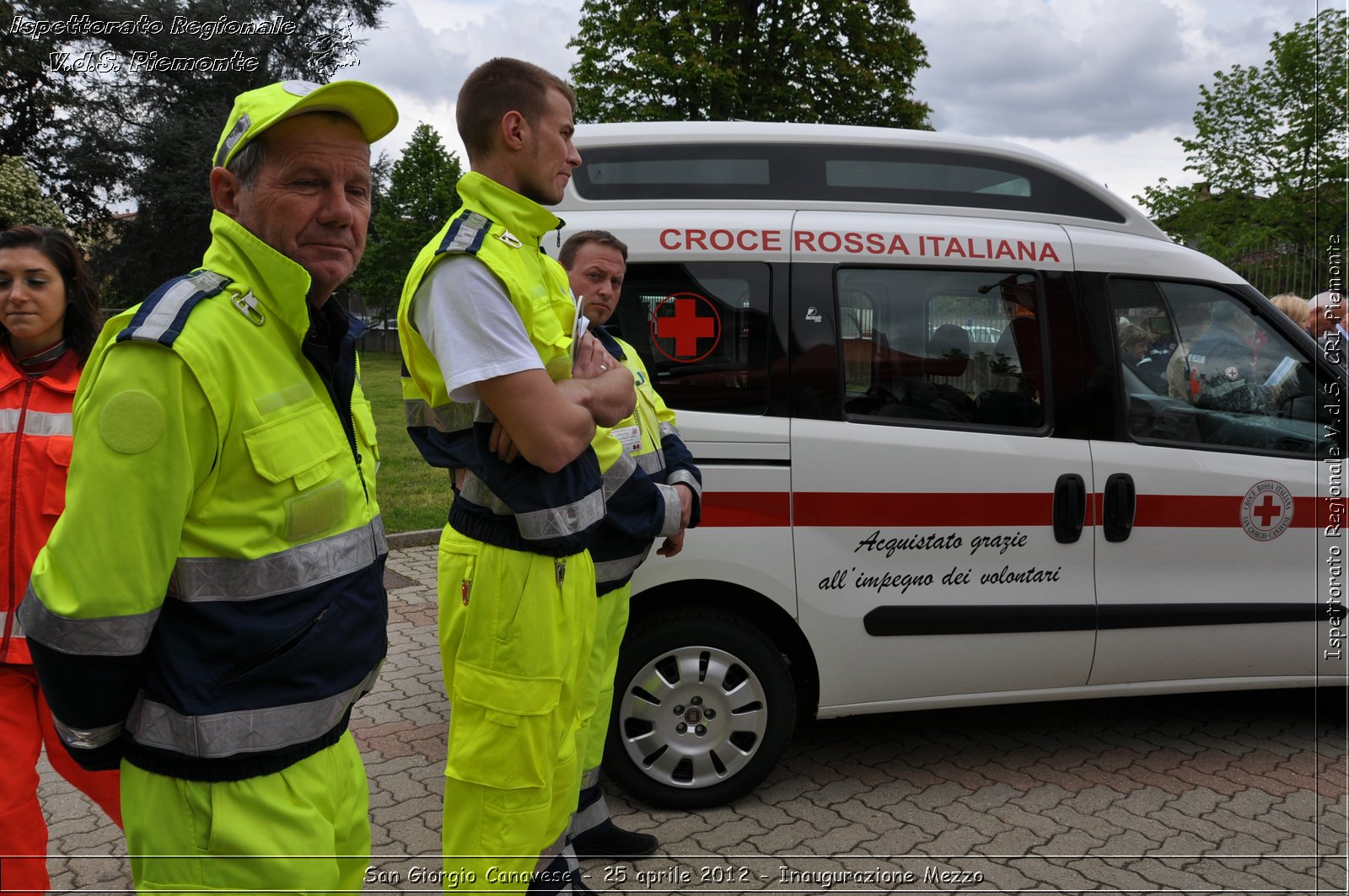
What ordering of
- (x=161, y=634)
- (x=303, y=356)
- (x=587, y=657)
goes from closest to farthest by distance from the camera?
1. (x=161, y=634)
2. (x=303, y=356)
3. (x=587, y=657)

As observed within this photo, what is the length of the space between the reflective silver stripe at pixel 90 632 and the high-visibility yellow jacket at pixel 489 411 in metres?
0.81

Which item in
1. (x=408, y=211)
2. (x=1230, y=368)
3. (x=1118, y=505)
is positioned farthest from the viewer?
(x=408, y=211)

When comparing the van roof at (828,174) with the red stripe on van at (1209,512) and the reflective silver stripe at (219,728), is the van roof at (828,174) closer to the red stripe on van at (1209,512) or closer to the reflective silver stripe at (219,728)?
the red stripe on van at (1209,512)

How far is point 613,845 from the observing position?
3.07 m

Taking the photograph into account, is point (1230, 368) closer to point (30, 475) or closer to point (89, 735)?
point (89, 735)

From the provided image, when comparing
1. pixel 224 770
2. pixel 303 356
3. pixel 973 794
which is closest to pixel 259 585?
pixel 224 770

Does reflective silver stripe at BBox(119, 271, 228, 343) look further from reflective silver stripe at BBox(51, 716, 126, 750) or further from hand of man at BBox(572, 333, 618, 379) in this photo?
hand of man at BBox(572, 333, 618, 379)

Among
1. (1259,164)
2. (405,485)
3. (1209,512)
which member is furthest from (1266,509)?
(1259,164)

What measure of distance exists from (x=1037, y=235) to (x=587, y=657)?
2425 mm

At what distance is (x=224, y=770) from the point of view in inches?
53.7

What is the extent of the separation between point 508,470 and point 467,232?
51 cm

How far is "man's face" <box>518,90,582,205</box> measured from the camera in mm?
2086

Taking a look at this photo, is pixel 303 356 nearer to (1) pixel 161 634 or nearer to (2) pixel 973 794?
(1) pixel 161 634

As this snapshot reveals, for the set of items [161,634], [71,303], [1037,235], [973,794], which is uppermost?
[1037,235]
